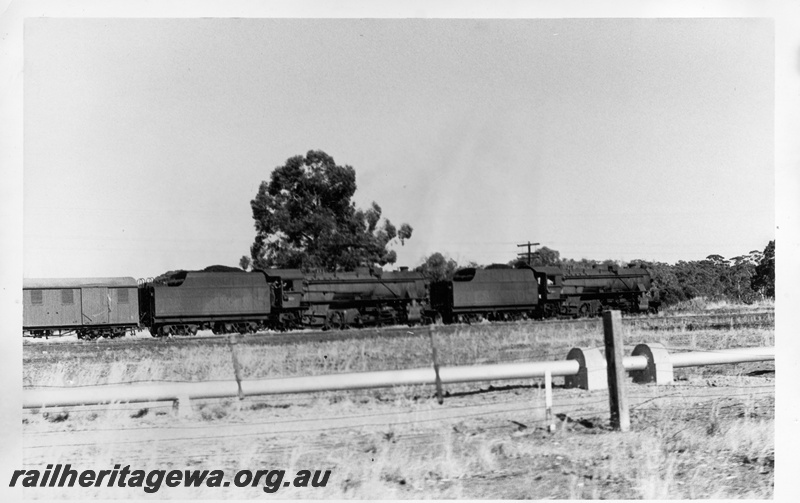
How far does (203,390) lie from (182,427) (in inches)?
24.3

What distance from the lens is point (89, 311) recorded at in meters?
16.6

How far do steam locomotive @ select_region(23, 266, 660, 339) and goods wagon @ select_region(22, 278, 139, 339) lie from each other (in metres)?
0.02

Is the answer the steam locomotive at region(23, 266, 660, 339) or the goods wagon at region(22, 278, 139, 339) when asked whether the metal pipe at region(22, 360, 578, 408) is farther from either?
the steam locomotive at region(23, 266, 660, 339)

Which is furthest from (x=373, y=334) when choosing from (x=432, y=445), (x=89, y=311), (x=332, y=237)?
(x=432, y=445)

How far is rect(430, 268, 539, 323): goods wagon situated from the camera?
19.7m

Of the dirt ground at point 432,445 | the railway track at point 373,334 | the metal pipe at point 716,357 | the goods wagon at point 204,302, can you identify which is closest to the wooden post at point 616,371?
Answer: the dirt ground at point 432,445

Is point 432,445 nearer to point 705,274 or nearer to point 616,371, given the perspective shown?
point 616,371

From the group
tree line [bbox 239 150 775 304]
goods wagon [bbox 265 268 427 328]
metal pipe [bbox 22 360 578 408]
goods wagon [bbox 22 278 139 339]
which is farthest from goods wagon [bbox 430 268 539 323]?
metal pipe [bbox 22 360 578 408]

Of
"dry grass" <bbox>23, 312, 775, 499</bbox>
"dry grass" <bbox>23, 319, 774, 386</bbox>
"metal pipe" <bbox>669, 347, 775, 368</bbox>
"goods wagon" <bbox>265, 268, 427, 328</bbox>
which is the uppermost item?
"goods wagon" <bbox>265, 268, 427, 328</bbox>

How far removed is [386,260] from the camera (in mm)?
13141

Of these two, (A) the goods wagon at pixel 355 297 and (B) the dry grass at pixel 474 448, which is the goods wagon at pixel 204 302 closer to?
(A) the goods wagon at pixel 355 297

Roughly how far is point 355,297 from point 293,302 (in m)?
1.62

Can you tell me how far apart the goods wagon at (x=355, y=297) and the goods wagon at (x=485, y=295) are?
31.4 inches

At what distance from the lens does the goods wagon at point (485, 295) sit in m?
19.7
